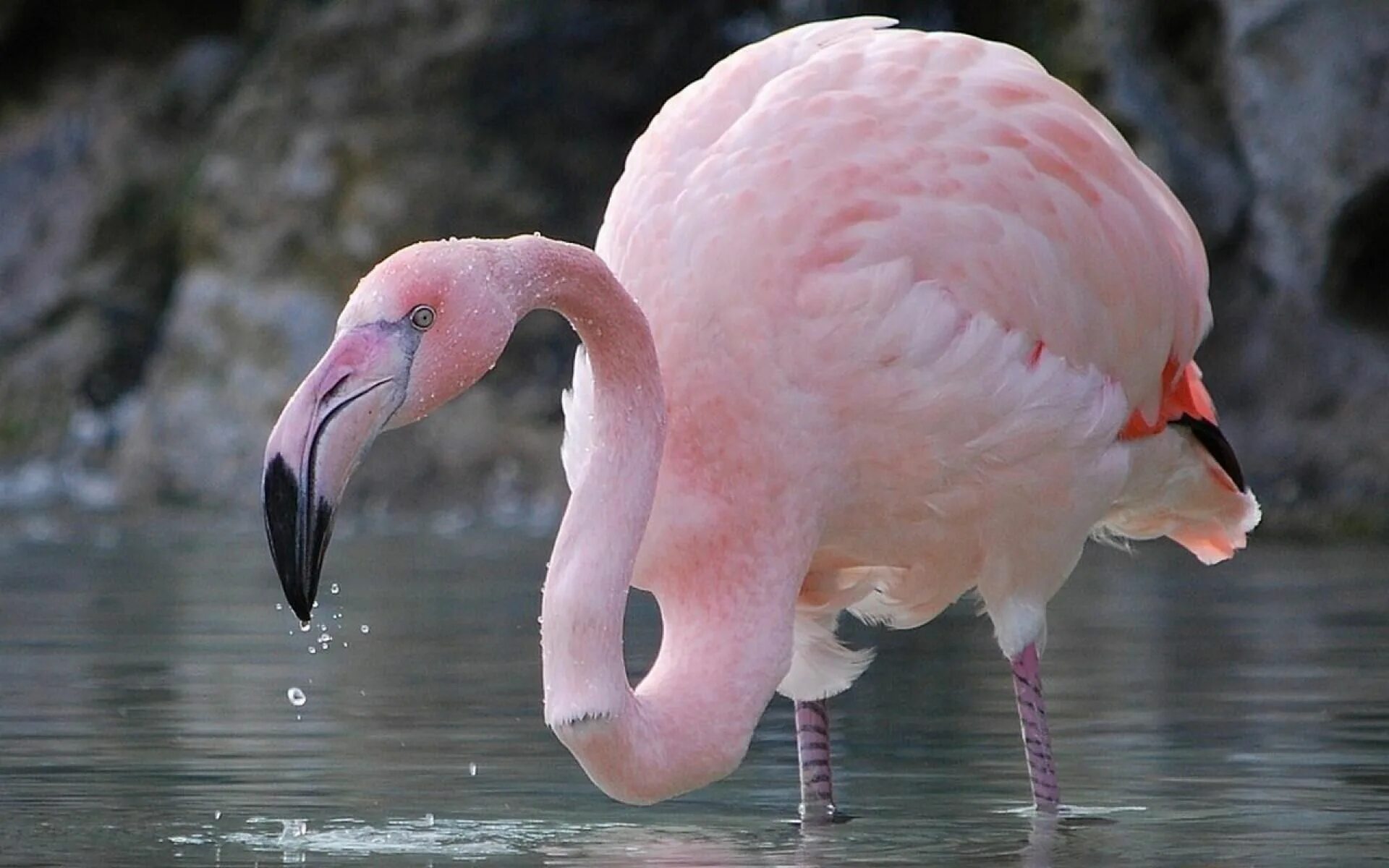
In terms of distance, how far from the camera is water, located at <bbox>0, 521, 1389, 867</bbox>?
4789 millimetres

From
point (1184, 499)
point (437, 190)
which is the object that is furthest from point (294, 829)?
point (437, 190)

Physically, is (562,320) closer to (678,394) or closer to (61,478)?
(61,478)

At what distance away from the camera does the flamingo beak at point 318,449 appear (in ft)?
13.1

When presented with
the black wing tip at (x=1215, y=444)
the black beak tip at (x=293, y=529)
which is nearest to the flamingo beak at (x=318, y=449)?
the black beak tip at (x=293, y=529)

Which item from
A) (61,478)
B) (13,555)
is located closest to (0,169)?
(61,478)

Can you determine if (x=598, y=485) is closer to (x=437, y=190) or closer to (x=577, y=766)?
(x=577, y=766)

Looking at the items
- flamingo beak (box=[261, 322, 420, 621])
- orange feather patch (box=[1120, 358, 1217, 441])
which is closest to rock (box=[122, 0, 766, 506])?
orange feather patch (box=[1120, 358, 1217, 441])

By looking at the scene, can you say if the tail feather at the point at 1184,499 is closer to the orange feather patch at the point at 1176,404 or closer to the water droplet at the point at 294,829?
the orange feather patch at the point at 1176,404

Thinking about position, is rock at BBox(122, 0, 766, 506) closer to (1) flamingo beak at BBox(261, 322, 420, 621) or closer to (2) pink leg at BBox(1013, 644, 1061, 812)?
(2) pink leg at BBox(1013, 644, 1061, 812)

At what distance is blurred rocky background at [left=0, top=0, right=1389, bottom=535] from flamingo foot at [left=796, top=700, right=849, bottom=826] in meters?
7.19

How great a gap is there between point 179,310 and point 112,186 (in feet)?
7.77

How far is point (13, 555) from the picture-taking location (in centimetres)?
1234

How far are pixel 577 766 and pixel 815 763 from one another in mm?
615

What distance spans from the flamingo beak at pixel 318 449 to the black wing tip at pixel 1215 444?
8.81ft
